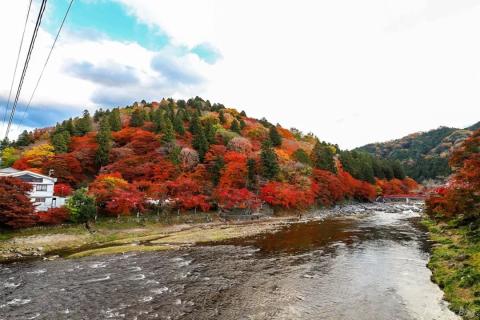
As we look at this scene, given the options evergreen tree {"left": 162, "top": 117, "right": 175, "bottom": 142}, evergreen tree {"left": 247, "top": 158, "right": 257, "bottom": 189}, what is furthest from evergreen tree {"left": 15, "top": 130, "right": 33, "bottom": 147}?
evergreen tree {"left": 247, "top": 158, "right": 257, "bottom": 189}

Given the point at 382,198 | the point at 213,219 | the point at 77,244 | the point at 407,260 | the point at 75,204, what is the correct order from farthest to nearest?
the point at 382,198 < the point at 213,219 < the point at 75,204 < the point at 77,244 < the point at 407,260

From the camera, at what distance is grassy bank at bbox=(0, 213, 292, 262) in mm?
33625

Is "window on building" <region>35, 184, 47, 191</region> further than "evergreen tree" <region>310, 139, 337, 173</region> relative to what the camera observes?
No

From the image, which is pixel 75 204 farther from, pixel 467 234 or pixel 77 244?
pixel 467 234

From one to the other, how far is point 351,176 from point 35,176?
8295 centimetres

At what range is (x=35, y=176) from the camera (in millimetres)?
50281

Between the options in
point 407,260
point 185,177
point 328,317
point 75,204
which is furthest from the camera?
point 185,177

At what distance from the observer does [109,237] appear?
4234 cm

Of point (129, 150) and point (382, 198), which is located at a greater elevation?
point (129, 150)

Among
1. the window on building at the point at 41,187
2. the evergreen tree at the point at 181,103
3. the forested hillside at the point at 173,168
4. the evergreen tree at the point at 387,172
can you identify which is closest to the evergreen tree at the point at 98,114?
the forested hillside at the point at 173,168

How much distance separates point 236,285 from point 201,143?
57593mm

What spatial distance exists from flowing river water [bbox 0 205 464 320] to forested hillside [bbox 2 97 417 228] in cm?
2081

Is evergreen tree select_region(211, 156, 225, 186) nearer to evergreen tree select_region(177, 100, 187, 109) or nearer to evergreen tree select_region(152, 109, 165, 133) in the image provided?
evergreen tree select_region(152, 109, 165, 133)

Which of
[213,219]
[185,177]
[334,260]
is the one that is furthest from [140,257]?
[185,177]
